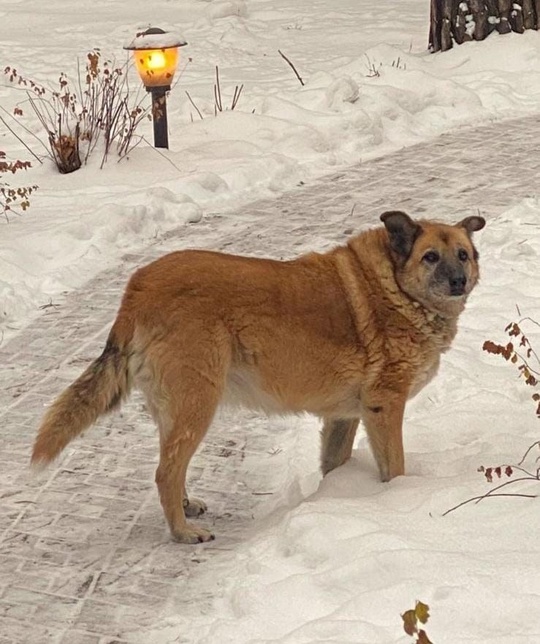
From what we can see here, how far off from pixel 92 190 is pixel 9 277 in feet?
8.07

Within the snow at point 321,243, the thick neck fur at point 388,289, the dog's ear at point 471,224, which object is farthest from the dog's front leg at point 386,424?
the dog's ear at point 471,224

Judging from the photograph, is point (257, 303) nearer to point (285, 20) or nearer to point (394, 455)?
point (394, 455)

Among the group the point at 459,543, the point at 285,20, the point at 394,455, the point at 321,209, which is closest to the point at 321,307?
the point at 394,455

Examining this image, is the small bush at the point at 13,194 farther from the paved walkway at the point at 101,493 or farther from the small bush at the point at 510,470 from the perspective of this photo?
the small bush at the point at 510,470

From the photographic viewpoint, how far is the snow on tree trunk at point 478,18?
48.8ft

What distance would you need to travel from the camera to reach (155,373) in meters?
4.93

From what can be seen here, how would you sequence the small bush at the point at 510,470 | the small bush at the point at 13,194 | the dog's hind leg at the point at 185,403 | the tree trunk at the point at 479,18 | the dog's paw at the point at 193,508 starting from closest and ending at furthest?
the small bush at the point at 510,470 → the dog's hind leg at the point at 185,403 → the dog's paw at the point at 193,508 → the small bush at the point at 13,194 → the tree trunk at the point at 479,18

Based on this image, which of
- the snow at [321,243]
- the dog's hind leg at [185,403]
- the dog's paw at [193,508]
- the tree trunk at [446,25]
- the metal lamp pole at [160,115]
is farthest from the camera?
the tree trunk at [446,25]

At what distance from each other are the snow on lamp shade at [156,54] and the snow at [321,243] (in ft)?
2.41

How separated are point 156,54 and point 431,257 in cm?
617

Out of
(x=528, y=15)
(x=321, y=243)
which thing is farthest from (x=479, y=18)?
(x=321, y=243)

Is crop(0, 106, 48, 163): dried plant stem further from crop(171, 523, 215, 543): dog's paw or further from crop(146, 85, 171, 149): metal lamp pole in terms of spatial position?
crop(171, 523, 215, 543): dog's paw

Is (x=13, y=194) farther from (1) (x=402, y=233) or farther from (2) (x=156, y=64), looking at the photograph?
(1) (x=402, y=233)

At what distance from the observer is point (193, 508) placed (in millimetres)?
5379
